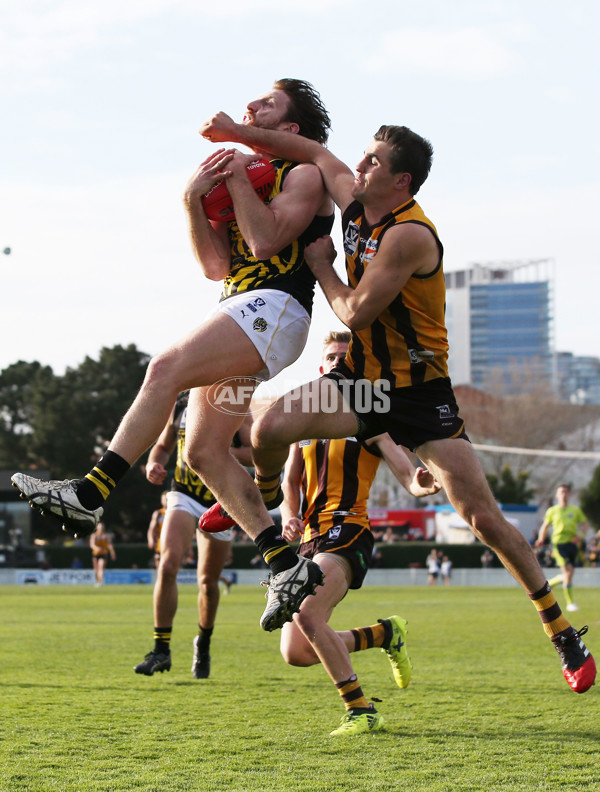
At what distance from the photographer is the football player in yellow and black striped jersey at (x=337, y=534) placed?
6.41m

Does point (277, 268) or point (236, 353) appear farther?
point (277, 268)

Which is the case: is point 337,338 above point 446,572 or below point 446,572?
above

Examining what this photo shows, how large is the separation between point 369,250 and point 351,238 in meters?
0.21

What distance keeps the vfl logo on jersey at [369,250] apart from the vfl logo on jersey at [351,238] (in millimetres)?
114

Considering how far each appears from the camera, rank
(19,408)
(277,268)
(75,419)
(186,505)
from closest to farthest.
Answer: (277,268), (186,505), (75,419), (19,408)

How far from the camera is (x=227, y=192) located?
5.66 metres

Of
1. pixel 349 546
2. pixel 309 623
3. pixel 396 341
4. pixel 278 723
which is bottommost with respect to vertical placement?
pixel 278 723

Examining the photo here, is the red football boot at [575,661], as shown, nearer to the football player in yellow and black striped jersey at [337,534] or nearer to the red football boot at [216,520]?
the football player in yellow and black striped jersey at [337,534]

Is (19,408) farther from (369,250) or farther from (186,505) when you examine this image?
(369,250)

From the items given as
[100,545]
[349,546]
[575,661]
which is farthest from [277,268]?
[100,545]

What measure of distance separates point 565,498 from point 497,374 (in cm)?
6825

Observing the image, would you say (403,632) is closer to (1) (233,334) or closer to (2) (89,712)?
(2) (89,712)

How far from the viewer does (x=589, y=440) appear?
7762 cm

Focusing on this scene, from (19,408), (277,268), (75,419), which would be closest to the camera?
(277,268)
